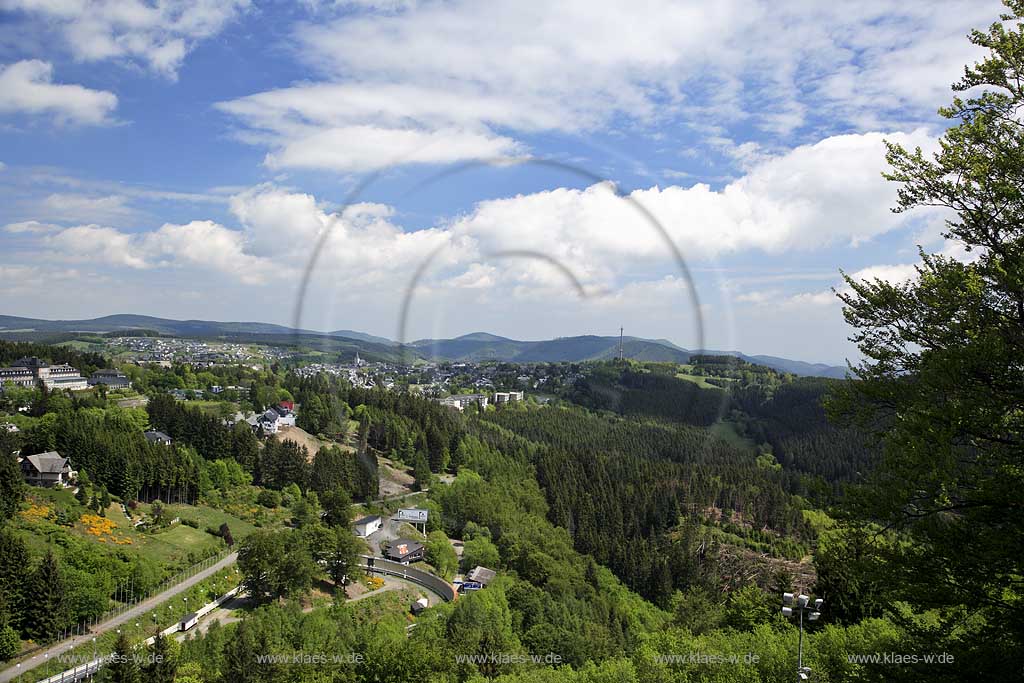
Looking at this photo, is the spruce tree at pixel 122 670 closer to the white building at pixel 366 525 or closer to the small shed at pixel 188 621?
the small shed at pixel 188 621

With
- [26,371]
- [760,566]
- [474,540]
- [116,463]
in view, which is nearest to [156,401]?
[116,463]

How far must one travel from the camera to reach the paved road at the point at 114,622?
51.0 feet

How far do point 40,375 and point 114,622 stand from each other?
36.3m

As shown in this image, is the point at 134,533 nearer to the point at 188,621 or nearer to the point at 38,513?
the point at 38,513

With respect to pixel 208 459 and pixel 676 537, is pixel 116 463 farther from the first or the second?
pixel 676 537

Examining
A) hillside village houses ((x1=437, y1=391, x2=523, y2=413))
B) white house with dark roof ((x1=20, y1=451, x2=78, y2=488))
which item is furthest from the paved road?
hillside village houses ((x1=437, y1=391, x2=523, y2=413))

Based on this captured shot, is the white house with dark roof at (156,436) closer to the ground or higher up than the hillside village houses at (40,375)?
closer to the ground

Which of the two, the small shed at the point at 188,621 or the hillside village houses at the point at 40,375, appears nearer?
the small shed at the point at 188,621

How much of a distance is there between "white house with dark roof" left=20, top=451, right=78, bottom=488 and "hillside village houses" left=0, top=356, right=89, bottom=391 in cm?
2134

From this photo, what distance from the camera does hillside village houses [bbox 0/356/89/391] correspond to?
45.5 metres

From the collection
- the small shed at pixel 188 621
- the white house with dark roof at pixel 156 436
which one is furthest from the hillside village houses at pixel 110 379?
the small shed at pixel 188 621

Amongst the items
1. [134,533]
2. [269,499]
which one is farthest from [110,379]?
[134,533]

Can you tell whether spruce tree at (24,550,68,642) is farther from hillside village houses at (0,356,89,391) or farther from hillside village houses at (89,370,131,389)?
hillside village houses at (89,370,131,389)

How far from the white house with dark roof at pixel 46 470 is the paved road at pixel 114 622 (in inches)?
324
